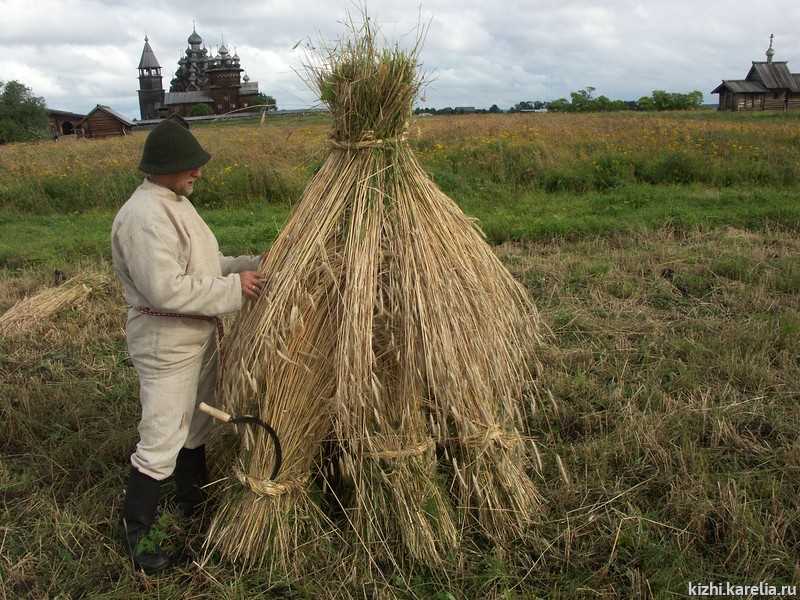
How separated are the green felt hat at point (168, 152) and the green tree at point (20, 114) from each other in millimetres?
48413

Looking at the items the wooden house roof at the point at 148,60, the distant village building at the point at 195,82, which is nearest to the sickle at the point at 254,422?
the distant village building at the point at 195,82

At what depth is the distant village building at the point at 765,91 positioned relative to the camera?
46.0 meters

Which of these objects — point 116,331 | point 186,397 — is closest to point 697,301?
point 186,397

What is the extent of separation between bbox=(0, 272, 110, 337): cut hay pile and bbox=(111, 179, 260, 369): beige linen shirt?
10.9ft

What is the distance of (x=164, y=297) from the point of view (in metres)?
2.42

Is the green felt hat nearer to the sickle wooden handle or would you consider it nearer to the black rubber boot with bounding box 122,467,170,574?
the sickle wooden handle

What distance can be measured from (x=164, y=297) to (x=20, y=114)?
178ft

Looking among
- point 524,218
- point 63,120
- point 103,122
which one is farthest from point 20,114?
point 524,218

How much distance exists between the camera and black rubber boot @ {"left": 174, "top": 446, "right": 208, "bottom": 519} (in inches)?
117

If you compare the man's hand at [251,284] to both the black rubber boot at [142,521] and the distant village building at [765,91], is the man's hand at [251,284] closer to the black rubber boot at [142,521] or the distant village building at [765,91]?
the black rubber boot at [142,521]

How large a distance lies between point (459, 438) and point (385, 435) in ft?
1.07

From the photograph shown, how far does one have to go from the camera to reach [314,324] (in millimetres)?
2605

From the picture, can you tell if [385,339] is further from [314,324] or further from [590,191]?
[590,191]

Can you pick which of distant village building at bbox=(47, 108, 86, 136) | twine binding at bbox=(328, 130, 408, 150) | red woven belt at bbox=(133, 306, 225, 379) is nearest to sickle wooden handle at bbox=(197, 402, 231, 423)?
red woven belt at bbox=(133, 306, 225, 379)
